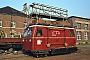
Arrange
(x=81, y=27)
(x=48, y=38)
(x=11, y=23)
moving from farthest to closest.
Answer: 1. (x=81, y=27)
2. (x=11, y=23)
3. (x=48, y=38)

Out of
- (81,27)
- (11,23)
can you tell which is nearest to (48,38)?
(11,23)

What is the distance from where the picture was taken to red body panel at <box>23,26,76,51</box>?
11.8m

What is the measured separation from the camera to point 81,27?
1428 inches

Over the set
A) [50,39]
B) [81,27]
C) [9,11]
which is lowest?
[50,39]

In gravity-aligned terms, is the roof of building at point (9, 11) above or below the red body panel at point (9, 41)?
above

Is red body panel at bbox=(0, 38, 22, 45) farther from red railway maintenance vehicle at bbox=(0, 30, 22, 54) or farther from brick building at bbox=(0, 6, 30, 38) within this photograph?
brick building at bbox=(0, 6, 30, 38)

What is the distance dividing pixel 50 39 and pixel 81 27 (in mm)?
25314

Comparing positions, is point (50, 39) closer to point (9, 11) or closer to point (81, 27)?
point (9, 11)

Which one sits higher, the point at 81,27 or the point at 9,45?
the point at 81,27

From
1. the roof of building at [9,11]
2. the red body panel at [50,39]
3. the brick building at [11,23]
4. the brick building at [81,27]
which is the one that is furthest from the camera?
the brick building at [81,27]

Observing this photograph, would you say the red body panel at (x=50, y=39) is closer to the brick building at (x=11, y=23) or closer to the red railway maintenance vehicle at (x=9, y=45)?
the red railway maintenance vehicle at (x=9, y=45)

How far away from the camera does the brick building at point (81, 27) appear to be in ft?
113

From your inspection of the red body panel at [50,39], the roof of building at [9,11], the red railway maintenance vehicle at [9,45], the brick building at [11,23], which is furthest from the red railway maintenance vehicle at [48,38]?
the roof of building at [9,11]

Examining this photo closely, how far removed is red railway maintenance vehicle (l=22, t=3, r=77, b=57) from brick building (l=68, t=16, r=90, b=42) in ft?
67.2
